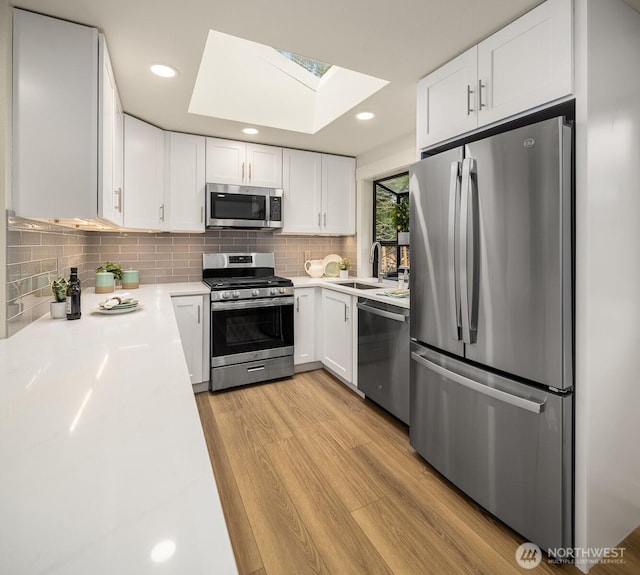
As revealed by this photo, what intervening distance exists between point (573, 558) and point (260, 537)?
50.0 inches

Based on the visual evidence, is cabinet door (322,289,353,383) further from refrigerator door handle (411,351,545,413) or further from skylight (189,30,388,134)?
skylight (189,30,388,134)

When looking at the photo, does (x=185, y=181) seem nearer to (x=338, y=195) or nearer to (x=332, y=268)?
(x=338, y=195)

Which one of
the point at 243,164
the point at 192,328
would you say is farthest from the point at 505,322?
the point at 243,164

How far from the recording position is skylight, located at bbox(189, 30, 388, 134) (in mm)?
2566

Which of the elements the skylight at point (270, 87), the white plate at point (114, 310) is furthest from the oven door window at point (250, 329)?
the skylight at point (270, 87)

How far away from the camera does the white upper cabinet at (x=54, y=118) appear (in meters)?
1.48

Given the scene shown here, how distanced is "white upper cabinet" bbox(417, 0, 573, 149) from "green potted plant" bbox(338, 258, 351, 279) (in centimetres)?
193

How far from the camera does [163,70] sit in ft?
6.82

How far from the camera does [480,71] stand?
175 cm

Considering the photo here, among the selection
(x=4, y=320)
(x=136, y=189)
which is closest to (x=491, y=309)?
(x=4, y=320)

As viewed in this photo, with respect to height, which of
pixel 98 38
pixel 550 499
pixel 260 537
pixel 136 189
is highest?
pixel 98 38

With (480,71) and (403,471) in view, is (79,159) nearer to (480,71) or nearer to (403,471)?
(480,71)

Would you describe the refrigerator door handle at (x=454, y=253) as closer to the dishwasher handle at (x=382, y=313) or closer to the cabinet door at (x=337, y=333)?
the dishwasher handle at (x=382, y=313)

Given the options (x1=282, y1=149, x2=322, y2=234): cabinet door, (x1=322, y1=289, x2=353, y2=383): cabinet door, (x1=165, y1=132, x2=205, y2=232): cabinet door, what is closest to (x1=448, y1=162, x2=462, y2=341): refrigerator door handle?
(x1=322, y1=289, x2=353, y2=383): cabinet door
